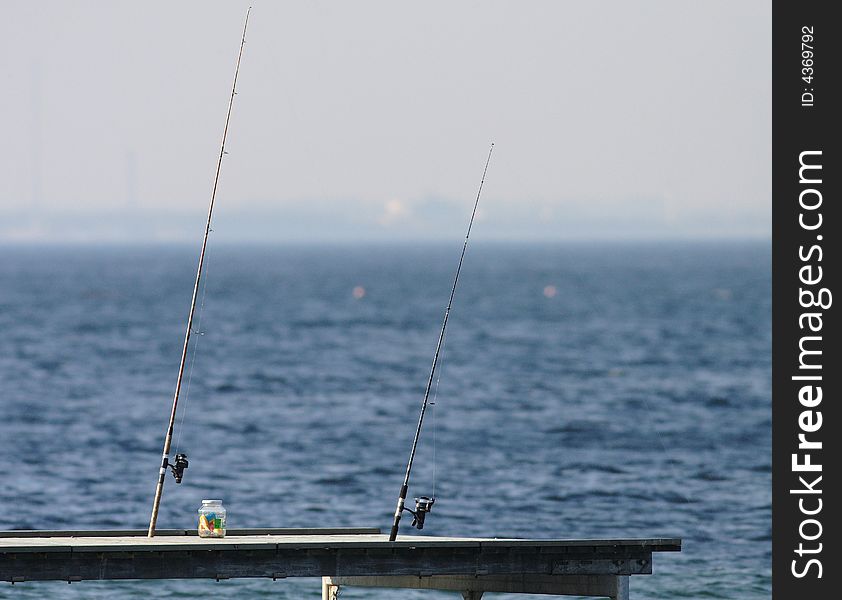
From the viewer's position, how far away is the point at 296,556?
13281 mm

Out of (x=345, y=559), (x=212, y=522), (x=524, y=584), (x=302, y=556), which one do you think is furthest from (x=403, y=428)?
(x=302, y=556)

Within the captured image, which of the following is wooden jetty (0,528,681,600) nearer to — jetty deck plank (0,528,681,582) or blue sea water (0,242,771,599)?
jetty deck plank (0,528,681,582)

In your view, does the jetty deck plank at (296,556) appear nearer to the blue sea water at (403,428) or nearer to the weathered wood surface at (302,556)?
the weathered wood surface at (302,556)

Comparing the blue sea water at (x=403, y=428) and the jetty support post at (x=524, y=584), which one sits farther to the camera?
the blue sea water at (x=403, y=428)

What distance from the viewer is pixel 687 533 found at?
25047 mm

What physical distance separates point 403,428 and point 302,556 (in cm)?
2595

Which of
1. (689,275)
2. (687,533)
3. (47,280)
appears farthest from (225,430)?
(689,275)

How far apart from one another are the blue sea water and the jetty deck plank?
5.50 meters

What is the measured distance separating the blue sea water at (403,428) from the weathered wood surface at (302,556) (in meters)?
5.56

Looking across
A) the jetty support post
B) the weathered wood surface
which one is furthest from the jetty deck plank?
the jetty support post

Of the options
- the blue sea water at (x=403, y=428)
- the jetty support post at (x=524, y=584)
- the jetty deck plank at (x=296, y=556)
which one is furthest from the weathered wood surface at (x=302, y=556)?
the blue sea water at (x=403, y=428)

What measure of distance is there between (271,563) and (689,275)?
450 feet

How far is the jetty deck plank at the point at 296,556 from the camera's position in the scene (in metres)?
12.8
